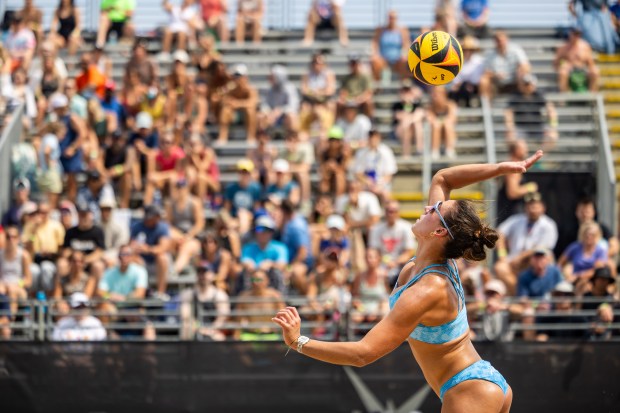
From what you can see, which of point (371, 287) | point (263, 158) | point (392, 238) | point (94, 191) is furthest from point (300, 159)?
point (371, 287)

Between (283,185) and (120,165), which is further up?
(120,165)

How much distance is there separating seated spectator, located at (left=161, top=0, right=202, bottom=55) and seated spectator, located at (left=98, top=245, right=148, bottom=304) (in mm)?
5797

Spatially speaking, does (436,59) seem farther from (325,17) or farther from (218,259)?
(325,17)

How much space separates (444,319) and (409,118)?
9.59 m

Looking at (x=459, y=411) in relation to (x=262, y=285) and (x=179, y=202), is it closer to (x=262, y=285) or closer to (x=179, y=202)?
(x=262, y=285)

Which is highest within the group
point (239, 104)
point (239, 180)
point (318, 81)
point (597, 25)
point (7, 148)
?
point (597, 25)

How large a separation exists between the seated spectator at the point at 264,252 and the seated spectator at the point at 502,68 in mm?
4553

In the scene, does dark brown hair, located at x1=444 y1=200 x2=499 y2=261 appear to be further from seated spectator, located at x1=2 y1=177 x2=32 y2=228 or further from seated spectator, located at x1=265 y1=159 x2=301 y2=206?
seated spectator, located at x1=2 y1=177 x2=32 y2=228

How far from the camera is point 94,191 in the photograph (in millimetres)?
14516

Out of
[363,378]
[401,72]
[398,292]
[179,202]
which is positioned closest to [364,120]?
[401,72]

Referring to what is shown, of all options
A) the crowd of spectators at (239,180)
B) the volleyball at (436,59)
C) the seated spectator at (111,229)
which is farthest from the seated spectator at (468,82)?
the volleyball at (436,59)

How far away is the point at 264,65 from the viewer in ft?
59.1

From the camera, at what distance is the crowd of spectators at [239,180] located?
12.4m

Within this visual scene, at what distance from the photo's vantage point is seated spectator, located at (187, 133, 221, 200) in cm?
1451
